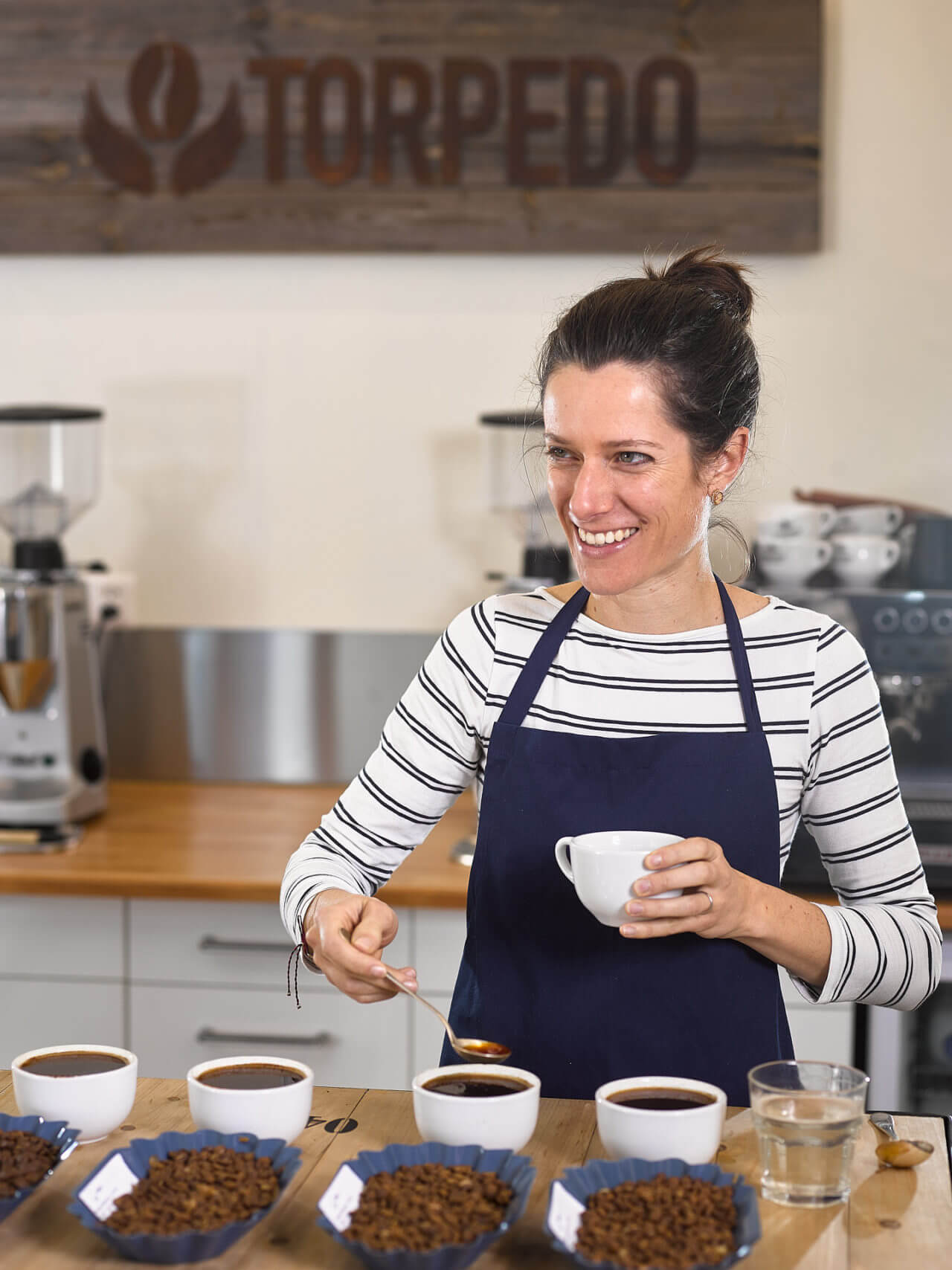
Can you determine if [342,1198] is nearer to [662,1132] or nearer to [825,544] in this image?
[662,1132]

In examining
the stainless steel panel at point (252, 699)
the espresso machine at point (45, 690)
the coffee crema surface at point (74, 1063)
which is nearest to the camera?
the coffee crema surface at point (74, 1063)

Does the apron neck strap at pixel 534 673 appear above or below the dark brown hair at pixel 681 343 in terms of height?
below

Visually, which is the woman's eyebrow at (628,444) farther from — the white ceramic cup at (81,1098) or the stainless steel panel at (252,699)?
the stainless steel panel at (252,699)

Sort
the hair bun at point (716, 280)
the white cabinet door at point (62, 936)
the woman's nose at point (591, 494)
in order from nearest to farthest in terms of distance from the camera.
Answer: the woman's nose at point (591, 494)
the hair bun at point (716, 280)
the white cabinet door at point (62, 936)

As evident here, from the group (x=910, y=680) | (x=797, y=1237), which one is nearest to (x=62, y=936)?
(x=910, y=680)

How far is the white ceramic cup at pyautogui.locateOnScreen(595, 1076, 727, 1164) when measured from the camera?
1013 mm

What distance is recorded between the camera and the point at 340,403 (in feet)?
8.79

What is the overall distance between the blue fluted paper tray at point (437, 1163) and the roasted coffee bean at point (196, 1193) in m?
0.05

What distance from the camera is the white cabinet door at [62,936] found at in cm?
217

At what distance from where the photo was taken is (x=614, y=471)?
131cm

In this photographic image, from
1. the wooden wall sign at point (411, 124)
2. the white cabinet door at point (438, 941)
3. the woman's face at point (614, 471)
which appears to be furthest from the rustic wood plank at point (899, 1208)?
the wooden wall sign at point (411, 124)

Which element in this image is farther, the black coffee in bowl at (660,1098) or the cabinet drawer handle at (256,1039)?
the cabinet drawer handle at (256,1039)

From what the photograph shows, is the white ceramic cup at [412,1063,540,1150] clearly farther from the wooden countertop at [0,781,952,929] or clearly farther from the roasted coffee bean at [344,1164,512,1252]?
the wooden countertop at [0,781,952,929]

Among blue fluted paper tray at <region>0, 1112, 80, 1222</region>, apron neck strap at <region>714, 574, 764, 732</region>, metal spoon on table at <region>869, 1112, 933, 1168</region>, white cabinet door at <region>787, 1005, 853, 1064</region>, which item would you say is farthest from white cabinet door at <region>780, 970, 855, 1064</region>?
blue fluted paper tray at <region>0, 1112, 80, 1222</region>
